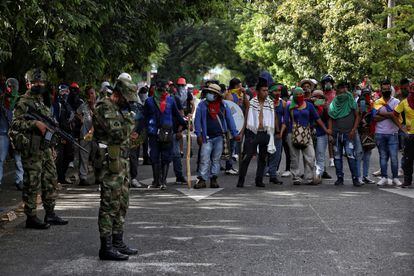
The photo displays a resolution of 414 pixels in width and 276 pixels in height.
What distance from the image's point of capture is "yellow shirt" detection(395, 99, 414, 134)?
40.3ft

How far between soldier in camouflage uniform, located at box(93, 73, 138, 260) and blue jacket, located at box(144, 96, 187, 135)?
5.37 meters

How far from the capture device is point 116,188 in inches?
273

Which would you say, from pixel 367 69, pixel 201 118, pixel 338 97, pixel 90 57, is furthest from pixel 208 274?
pixel 367 69

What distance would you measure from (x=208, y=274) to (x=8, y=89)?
6587 millimetres

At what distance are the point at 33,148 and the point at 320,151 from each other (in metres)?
6.12

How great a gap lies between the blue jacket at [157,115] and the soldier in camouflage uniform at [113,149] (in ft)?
17.6

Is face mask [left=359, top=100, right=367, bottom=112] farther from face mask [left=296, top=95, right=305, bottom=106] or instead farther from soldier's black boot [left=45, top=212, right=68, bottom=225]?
soldier's black boot [left=45, top=212, right=68, bottom=225]

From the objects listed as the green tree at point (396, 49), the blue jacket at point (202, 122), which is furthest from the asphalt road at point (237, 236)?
the green tree at point (396, 49)

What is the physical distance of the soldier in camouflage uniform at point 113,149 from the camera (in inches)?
271

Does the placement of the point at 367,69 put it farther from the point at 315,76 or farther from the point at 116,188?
the point at 116,188

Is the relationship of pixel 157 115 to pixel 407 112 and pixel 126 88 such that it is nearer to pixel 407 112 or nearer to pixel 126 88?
pixel 407 112

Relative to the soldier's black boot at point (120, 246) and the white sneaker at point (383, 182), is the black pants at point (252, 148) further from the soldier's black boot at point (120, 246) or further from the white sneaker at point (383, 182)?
the soldier's black boot at point (120, 246)

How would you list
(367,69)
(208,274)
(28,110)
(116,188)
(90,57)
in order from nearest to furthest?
(208,274), (116,188), (28,110), (90,57), (367,69)

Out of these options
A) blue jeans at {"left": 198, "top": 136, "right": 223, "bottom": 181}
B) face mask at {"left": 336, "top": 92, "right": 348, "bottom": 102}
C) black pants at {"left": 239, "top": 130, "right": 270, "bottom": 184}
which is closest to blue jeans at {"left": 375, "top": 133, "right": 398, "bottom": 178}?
face mask at {"left": 336, "top": 92, "right": 348, "bottom": 102}
